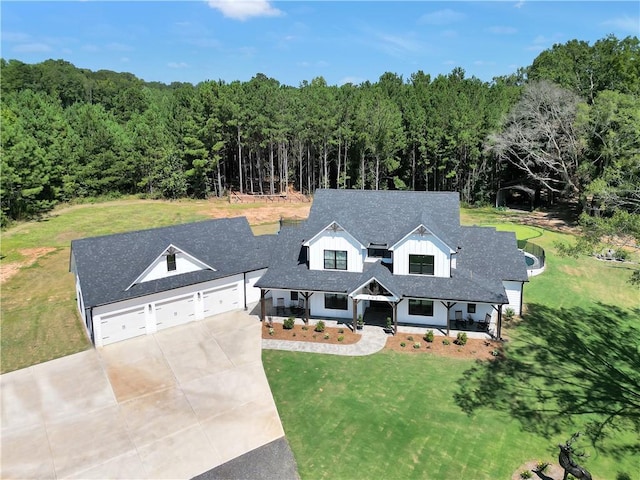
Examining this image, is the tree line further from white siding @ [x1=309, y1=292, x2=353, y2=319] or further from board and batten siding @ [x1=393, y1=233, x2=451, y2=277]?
white siding @ [x1=309, y1=292, x2=353, y2=319]

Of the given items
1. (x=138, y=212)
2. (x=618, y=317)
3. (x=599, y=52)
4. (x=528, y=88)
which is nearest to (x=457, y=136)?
(x=528, y=88)

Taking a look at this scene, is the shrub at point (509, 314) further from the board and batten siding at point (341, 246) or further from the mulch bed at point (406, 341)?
the board and batten siding at point (341, 246)

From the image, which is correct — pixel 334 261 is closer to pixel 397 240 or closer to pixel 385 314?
pixel 397 240

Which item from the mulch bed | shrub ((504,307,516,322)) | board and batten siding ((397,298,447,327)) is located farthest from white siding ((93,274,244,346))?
shrub ((504,307,516,322))

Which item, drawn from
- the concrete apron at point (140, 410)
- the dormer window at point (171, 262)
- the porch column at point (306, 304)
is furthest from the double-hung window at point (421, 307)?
the dormer window at point (171, 262)

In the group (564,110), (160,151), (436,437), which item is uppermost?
(564,110)

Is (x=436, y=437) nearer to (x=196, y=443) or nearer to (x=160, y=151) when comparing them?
(x=196, y=443)

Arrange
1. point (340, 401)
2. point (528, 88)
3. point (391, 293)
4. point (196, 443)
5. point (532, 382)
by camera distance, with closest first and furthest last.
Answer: point (196, 443)
point (340, 401)
point (532, 382)
point (391, 293)
point (528, 88)
